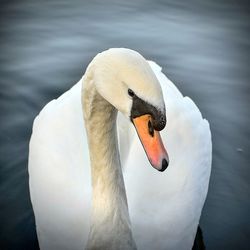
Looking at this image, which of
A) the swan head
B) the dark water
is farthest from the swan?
the dark water

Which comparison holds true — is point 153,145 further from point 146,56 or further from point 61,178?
point 146,56

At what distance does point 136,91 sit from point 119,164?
57 centimetres

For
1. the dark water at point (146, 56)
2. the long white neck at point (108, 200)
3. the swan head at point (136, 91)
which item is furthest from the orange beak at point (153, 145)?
the dark water at point (146, 56)

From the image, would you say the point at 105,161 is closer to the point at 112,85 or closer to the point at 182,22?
the point at 112,85

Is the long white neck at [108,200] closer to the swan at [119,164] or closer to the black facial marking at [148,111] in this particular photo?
the swan at [119,164]

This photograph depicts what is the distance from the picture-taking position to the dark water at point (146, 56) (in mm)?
2996

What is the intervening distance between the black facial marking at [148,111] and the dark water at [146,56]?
1.20 metres

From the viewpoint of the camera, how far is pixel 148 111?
1.70 meters

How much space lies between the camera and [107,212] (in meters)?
2.19

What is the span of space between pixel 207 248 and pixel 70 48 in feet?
6.84

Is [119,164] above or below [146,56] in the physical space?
above

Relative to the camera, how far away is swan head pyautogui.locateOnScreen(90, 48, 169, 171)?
1.66 metres

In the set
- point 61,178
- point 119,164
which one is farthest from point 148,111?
point 61,178

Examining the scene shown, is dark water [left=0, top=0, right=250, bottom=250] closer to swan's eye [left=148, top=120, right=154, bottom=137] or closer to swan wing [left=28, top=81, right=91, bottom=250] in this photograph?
swan wing [left=28, top=81, right=91, bottom=250]
